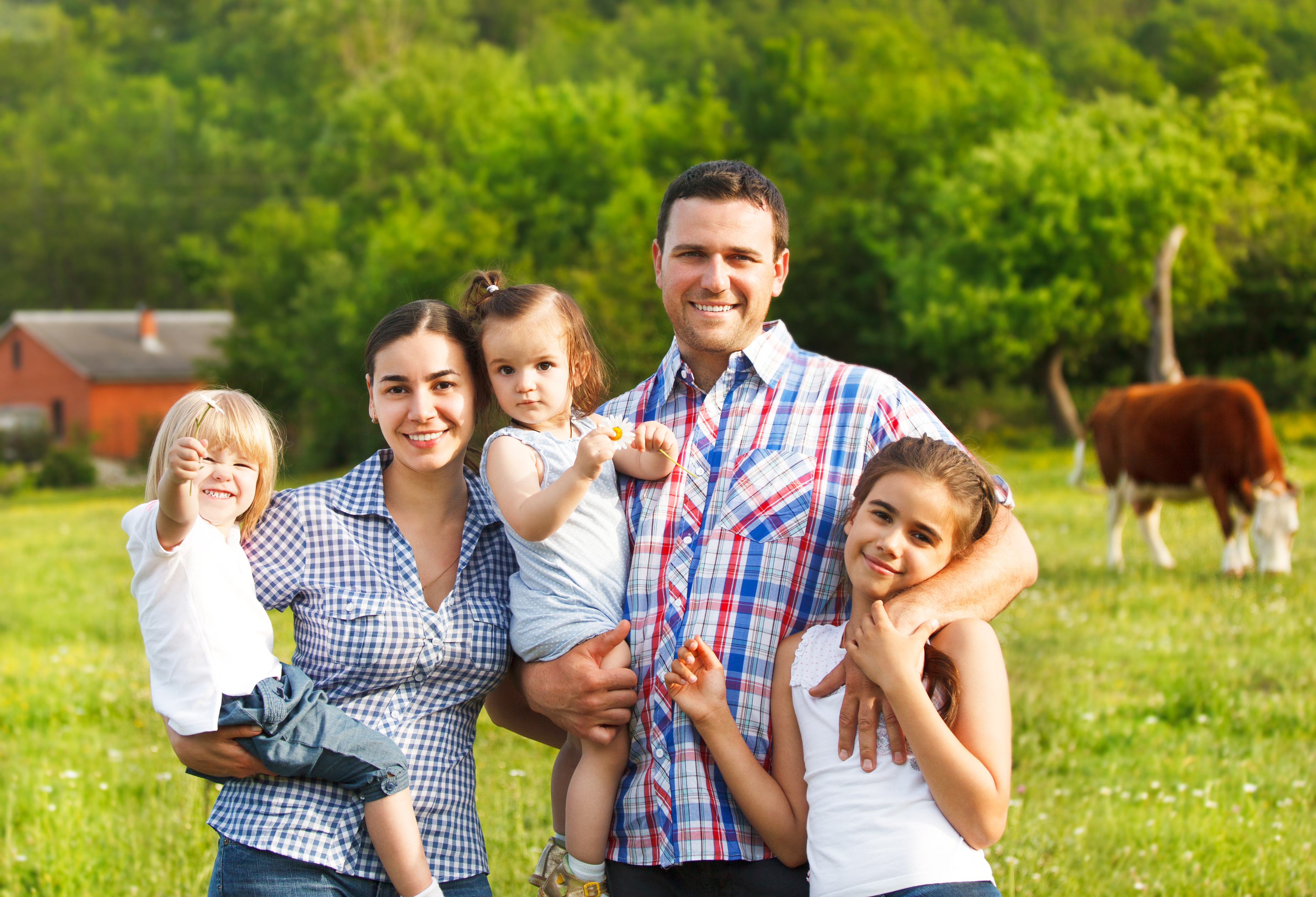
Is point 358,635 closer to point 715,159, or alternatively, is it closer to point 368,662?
point 368,662

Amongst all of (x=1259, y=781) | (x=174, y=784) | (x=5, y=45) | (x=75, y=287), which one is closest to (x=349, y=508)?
(x=174, y=784)

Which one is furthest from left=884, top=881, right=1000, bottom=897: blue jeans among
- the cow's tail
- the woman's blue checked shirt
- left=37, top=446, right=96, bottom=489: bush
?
left=37, top=446, right=96, bottom=489: bush

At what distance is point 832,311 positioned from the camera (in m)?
39.8

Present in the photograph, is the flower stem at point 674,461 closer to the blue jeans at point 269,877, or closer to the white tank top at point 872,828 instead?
the white tank top at point 872,828

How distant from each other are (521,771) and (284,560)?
331 centimetres

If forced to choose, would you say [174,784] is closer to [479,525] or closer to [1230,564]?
[479,525]

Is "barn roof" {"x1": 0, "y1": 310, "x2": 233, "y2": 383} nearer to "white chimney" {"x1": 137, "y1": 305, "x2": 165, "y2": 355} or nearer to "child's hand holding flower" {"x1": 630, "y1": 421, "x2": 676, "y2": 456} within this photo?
"white chimney" {"x1": 137, "y1": 305, "x2": 165, "y2": 355}

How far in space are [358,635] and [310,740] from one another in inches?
11.2

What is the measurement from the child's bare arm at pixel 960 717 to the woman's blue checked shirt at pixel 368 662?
3.52 feet

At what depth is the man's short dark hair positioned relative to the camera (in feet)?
10.5

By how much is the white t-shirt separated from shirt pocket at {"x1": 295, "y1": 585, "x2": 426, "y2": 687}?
0.17m

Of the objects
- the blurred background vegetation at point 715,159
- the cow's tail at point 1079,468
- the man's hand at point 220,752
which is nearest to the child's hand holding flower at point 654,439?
the man's hand at point 220,752

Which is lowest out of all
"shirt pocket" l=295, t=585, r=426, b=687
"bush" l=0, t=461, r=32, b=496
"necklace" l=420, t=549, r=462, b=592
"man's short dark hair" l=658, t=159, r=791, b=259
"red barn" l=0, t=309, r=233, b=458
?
"bush" l=0, t=461, r=32, b=496

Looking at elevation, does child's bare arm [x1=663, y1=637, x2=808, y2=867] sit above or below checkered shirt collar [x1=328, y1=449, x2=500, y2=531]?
below
